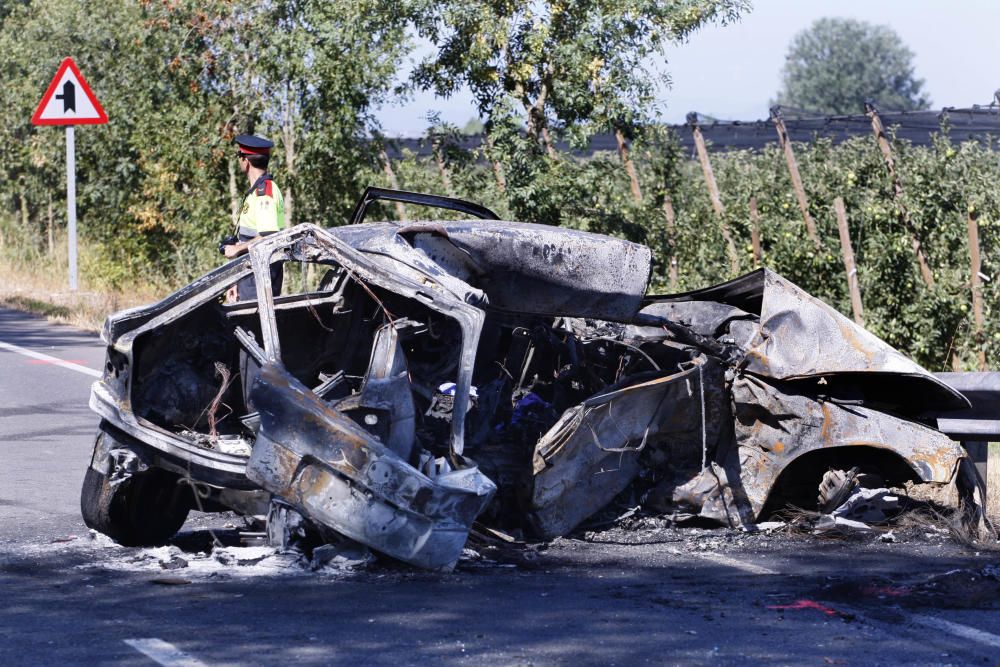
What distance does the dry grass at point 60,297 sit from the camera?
16.2m

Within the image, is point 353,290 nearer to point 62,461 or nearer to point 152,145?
point 62,461

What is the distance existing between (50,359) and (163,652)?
902 cm

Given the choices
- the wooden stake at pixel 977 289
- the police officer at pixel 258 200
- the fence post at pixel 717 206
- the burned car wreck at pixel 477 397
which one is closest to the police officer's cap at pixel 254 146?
the police officer at pixel 258 200

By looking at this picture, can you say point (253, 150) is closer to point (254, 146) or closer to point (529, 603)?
point (254, 146)

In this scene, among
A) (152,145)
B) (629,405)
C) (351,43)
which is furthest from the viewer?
(152,145)

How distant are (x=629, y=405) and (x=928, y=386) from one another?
61.6 inches

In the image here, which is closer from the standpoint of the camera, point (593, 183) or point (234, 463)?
point (234, 463)

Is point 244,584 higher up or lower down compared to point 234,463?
lower down

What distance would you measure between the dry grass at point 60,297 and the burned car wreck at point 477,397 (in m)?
9.09

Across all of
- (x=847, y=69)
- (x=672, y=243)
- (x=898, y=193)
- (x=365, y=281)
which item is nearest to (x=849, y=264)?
(x=898, y=193)

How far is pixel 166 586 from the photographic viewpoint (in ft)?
18.7

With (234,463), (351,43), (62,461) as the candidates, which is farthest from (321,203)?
(234,463)

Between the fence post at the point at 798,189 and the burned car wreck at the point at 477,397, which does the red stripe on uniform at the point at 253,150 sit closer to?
the burned car wreck at the point at 477,397

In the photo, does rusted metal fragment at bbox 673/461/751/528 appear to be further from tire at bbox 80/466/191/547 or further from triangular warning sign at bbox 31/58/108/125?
triangular warning sign at bbox 31/58/108/125
